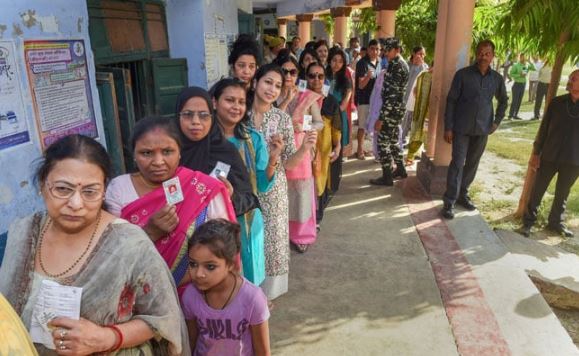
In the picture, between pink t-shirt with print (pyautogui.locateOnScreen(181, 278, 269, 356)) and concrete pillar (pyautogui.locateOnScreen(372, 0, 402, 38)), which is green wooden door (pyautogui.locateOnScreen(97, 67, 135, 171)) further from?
concrete pillar (pyautogui.locateOnScreen(372, 0, 402, 38))

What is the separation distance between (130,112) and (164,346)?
277cm

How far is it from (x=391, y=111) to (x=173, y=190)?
4.58 m

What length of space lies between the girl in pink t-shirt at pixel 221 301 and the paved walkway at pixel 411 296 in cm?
105

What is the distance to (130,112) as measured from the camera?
3979 mm

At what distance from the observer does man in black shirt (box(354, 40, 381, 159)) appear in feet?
25.5

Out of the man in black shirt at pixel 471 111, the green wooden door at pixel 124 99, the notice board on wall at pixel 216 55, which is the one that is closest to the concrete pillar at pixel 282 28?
the notice board on wall at pixel 216 55

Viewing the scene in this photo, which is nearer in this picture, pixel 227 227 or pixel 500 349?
pixel 227 227

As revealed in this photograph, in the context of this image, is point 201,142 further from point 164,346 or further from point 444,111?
point 444,111

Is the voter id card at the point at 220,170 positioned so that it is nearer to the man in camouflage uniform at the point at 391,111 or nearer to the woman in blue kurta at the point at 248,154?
the woman in blue kurta at the point at 248,154

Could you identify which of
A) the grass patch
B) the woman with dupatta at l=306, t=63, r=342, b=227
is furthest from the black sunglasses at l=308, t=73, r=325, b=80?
the grass patch

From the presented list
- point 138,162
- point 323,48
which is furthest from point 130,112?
point 323,48

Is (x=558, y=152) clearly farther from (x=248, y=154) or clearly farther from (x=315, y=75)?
(x=248, y=154)

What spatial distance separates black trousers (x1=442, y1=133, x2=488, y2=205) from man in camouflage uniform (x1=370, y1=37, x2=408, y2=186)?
1.13 meters

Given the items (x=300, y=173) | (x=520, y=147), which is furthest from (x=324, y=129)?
(x=520, y=147)
